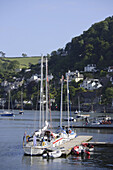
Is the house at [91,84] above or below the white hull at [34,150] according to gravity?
above

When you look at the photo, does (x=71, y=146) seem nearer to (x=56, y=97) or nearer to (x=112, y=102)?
(x=112, y=102)

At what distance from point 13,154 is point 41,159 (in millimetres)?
5182

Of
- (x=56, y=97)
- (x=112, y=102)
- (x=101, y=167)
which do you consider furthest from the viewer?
(x=56, y=97)

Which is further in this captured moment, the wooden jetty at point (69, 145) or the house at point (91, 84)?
the house at point (91, 84)

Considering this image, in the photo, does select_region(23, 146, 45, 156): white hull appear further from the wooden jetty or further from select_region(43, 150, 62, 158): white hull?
the wooden jetty

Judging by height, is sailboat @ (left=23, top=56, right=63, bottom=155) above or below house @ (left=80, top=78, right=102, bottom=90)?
below

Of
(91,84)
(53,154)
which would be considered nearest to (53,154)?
(53,154)

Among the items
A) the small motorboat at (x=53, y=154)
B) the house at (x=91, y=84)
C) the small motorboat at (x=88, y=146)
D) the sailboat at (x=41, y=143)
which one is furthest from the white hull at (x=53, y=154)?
the house at (x=91, y=84)

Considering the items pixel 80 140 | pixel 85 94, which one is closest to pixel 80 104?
pixel 85 94

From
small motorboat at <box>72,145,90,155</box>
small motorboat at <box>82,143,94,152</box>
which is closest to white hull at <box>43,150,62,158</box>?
small motorboat at <box>72,145,90,155</box>

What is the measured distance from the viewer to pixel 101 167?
39156 mm

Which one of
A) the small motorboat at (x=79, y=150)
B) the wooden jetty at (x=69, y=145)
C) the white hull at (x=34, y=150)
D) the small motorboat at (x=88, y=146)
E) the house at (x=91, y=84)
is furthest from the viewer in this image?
the house at (x=91, y=84)

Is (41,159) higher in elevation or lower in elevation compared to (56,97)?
lower

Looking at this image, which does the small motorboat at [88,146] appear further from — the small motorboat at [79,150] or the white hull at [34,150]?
the white hull at [34,150]
